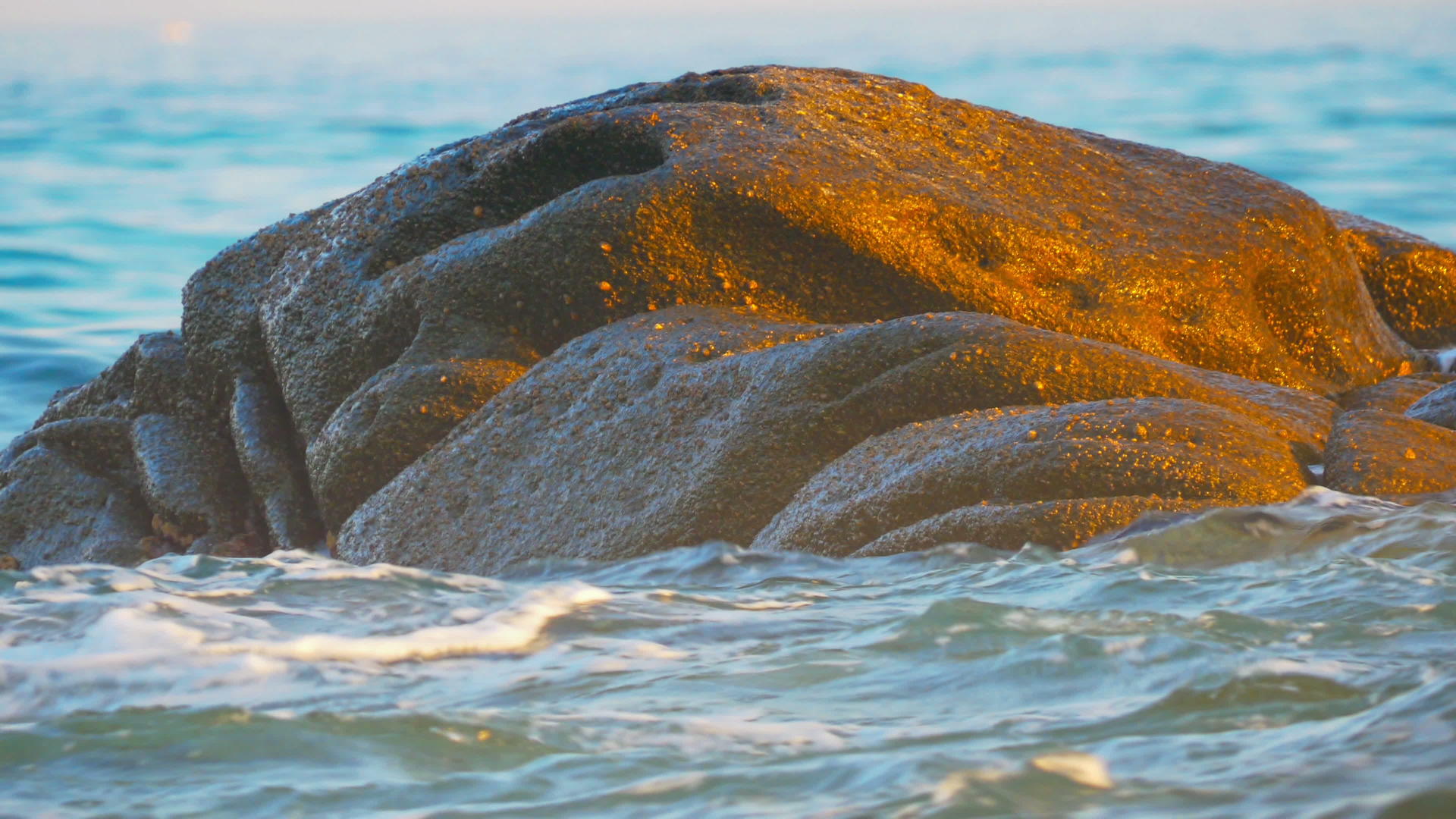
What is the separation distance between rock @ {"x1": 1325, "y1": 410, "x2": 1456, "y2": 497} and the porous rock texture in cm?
13

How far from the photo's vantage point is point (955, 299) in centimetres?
554

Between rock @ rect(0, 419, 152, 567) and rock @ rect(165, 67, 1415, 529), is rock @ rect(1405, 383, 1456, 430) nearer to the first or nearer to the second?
rock @ rect(165, 67, 1415, 529)

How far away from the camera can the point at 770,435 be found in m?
4.56

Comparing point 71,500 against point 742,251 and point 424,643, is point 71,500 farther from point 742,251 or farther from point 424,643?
point 424,643

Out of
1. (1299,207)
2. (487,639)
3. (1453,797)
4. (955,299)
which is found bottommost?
(1453,797)

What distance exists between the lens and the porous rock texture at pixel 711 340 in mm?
4543

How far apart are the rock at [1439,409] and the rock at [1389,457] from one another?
13.4 inches

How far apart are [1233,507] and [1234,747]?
4.82 ft

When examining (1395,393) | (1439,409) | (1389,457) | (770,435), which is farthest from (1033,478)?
(1395,393)

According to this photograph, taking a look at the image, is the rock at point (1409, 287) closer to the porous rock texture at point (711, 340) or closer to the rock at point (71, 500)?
the porous rock texture at point (711, 340)

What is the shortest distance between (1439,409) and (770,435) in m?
2.41

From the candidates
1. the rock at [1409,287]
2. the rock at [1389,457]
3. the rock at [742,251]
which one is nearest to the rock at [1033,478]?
the rock at [1389,457]

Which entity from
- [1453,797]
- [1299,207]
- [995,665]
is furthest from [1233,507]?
[1299,207]

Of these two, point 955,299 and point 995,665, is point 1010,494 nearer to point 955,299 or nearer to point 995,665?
point 995,665
